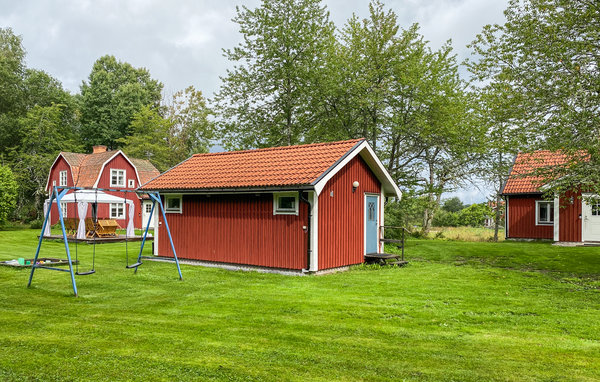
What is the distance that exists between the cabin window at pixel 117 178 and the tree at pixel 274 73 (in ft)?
45.9

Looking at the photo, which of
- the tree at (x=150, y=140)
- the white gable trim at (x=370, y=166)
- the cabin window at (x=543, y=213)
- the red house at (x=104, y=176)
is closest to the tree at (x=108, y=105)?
A: the tree at (x=150, y=140)

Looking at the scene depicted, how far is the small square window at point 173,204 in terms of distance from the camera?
15875 millimetres

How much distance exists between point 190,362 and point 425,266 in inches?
440

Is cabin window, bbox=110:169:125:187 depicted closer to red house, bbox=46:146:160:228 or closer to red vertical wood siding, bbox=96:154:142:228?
red house, bbox=46:146:160:228

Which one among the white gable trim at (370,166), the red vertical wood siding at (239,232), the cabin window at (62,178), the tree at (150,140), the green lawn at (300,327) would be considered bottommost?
the green lawn at (300,327)

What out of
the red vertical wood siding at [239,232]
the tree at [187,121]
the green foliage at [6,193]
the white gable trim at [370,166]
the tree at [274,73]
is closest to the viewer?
the white gable trim at [370,166]

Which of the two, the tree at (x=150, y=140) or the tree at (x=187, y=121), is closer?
the tree at (x=150, y=140)

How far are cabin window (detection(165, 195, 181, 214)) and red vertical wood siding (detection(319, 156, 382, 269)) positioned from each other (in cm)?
549

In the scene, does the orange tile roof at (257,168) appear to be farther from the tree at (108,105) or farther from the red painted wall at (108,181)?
the tree at (108,105)

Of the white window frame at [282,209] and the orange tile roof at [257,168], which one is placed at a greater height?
the orange tile roof at [257,168]

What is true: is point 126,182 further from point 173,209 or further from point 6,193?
point 173,209

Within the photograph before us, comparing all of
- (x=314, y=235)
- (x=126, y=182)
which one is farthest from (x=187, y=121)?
(x=314, y=235)

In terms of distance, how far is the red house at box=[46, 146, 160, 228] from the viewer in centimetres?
3528

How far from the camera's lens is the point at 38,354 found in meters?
5.53
